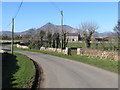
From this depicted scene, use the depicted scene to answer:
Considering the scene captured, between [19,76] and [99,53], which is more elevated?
[99,53]

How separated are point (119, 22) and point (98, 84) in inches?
740

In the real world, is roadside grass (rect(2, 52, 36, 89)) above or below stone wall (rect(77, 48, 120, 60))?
below

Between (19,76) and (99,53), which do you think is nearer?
(19,76)

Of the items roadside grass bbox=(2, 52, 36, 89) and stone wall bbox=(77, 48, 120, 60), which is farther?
stone wall bbox=(77, 48, 120, 60)

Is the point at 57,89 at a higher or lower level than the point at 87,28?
lower

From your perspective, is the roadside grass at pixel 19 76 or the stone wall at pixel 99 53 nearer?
the roadside grass at pixel 19 76

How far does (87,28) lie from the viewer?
3295 inches

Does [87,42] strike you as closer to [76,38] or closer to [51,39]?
[51,39]

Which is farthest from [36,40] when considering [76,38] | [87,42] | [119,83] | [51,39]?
[76,38]

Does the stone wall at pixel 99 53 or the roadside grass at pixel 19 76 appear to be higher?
the stone wall at pixel 99 53

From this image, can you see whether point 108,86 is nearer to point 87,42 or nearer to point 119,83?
point 119,83

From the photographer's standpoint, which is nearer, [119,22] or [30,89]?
[30,89]

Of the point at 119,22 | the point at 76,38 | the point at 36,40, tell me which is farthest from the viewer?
the point at 76,38

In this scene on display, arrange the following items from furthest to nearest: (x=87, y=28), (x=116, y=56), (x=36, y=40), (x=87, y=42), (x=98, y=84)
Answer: (x=87, y=28) → (x=36, y=40) → (x=87, y=42) → (x=116, y=56) → (x=98, y=84)
